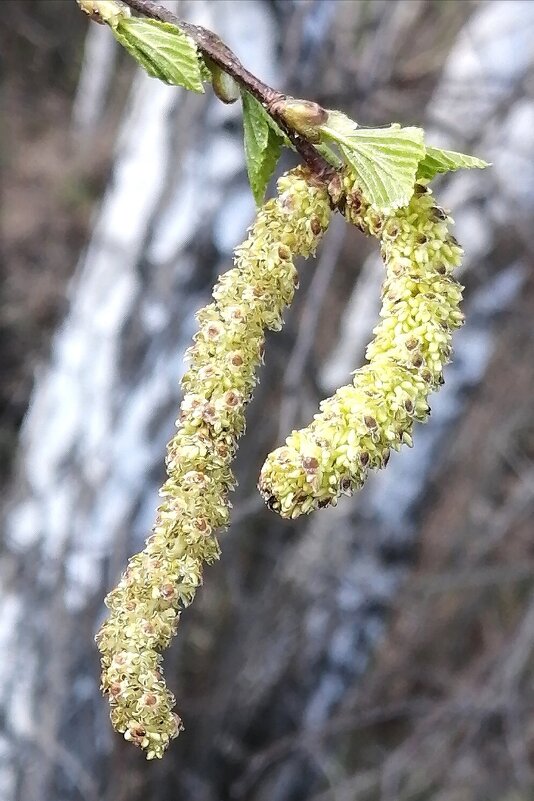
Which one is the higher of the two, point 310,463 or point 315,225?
point 315,225

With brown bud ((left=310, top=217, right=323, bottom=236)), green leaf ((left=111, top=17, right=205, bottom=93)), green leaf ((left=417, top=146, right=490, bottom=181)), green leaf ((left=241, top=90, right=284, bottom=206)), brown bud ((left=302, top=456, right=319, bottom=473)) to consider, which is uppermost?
green leaf ((left=111, top=17, right=205, bottom=93))

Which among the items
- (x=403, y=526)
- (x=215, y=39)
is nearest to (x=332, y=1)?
(x=215, y=39)

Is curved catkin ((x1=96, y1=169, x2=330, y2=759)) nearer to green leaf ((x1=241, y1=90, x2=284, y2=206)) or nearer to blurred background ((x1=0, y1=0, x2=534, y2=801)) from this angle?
green leaf ((x1=241, y1=90, x2=284, y2=206))

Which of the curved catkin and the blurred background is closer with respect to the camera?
the curved catkin

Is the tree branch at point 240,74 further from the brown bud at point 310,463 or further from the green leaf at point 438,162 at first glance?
the brown bud at point 310,463

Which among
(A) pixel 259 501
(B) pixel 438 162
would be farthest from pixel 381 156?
(A) pixel 259 501

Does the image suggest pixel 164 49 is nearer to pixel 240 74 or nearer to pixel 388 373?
pixel 240 74

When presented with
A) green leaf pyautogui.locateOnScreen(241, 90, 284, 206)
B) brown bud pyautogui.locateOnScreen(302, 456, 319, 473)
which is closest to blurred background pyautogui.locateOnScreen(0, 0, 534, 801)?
green leaf pyautogui.locateOnScreen(241, 90, 284, 206)
